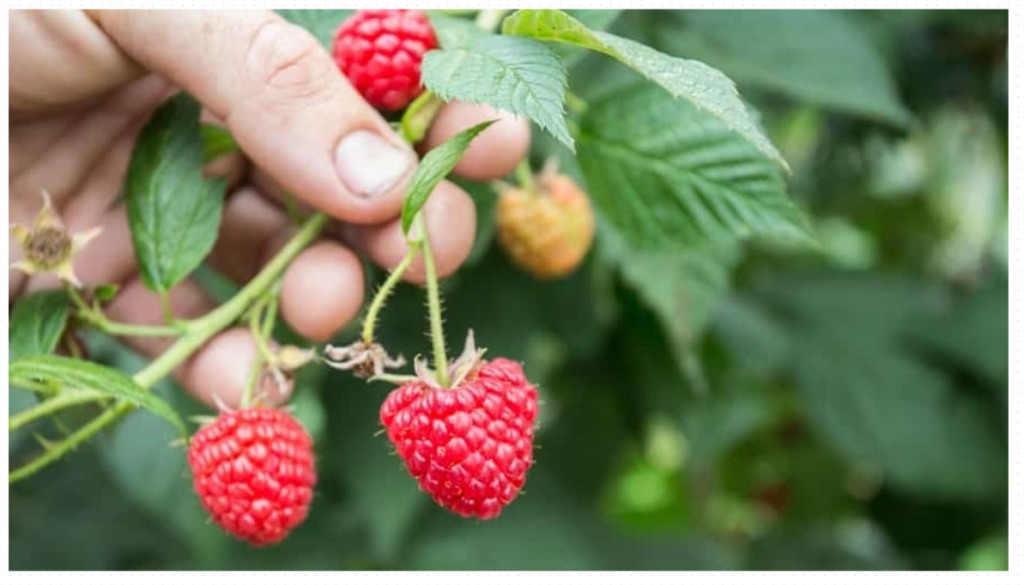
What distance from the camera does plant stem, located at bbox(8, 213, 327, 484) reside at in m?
0.78

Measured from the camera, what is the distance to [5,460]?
2.55 ft

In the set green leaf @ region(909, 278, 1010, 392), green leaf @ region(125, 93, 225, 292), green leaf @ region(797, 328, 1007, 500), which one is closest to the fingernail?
green leaf @ region(125, 93, 225, 292)

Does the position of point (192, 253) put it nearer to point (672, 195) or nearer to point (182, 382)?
point (182, 382)

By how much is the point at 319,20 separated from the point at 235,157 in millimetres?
163

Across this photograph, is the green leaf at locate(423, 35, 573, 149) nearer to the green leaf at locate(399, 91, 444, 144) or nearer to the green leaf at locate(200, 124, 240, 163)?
the green leaf at locate(399, 91, 444, 144)

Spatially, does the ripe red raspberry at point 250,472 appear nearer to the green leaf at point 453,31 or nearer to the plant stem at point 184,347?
the plant stem at point 184,347

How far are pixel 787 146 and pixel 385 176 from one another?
1.28 metres

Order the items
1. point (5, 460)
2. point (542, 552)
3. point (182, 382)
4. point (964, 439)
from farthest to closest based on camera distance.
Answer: point (964, 439)
point (542, 552)
point (182, 382)
point (5, 460)

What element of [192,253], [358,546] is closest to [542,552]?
[358,546]

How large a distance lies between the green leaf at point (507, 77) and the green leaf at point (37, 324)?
0.33 m

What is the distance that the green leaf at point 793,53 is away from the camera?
123 cm

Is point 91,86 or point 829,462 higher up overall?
point 91,86

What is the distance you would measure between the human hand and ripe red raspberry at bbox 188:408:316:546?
0.07 meters

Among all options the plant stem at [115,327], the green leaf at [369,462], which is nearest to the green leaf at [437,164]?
the plant stem at [115,327]
